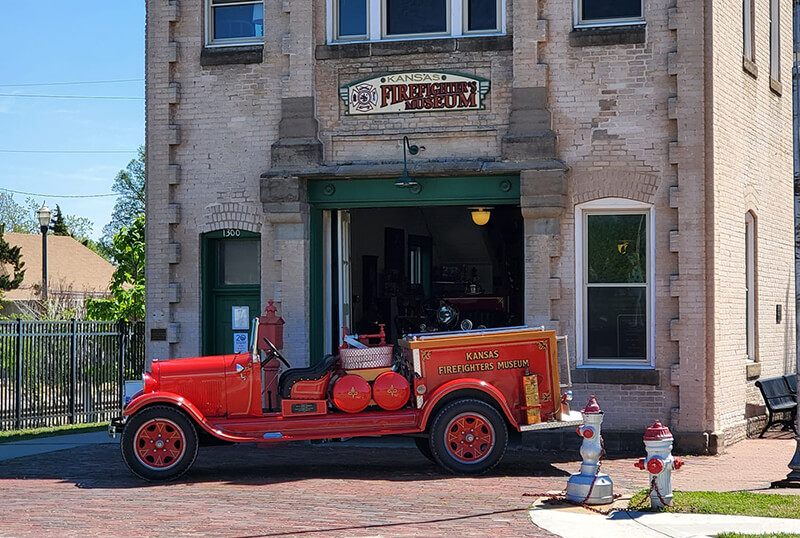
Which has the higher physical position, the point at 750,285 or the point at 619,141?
the point at 619,141

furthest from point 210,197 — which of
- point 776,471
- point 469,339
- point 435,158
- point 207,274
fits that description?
point 776,471

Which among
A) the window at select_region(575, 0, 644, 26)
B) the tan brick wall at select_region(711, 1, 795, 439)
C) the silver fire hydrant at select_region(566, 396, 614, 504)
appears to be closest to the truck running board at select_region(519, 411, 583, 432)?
the silver fire hydrant at select_region(566, 396, 614, 504)

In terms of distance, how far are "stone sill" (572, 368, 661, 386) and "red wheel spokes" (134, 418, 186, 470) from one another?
557 cm

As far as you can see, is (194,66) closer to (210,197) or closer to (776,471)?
(210,197)

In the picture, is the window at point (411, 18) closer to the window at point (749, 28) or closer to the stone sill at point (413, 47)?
the stone sill at point (413, 47)


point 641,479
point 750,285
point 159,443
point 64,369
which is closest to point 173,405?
point 159,443

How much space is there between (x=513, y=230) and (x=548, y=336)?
35.1ft

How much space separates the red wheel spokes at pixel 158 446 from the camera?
12.2 meters

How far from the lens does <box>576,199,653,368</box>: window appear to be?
48.9ft

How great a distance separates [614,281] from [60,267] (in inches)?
1901

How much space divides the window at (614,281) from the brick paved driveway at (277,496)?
1.83 metres

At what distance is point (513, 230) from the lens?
23.2 m

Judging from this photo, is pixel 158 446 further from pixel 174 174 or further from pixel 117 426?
pixel 174 174

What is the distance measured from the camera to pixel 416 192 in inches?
611
